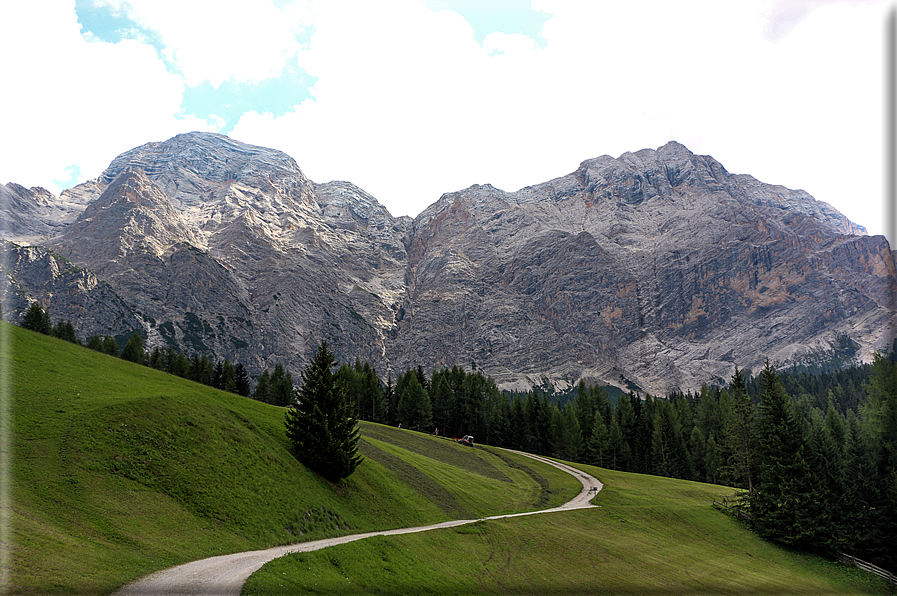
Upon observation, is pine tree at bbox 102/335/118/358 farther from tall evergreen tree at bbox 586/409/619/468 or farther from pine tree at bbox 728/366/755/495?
pine tree at bbox 728/366/755/495

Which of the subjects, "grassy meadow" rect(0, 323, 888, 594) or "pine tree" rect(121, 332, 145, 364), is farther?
"pine tree" rect(121, 332, 145, 364)

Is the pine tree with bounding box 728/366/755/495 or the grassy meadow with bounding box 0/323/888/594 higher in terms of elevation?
the pine tree with bounding box 728/366/755/495

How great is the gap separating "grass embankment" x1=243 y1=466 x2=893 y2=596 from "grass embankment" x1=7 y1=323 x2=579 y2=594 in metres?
6.23

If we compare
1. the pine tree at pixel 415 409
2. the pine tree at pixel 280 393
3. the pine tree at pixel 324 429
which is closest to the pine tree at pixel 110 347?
the pine tree at pixel 280 393

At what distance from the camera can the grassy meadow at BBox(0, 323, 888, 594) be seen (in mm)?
22938

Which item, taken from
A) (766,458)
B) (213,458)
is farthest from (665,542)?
(213,458)

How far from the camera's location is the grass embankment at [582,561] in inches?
980

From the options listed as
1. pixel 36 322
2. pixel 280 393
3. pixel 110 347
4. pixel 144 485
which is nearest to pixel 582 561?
pixel 144 485

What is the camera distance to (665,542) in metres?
50.0

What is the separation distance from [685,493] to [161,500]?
233 ft

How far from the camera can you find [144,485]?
95.7ft

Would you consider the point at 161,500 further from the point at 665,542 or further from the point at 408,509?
the point at 665,542

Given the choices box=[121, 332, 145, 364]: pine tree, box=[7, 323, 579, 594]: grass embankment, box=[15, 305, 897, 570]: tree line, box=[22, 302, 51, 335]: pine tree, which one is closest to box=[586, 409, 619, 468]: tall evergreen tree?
box=[15, 305, 897, 570]: tree line

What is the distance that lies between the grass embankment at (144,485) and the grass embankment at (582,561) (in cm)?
623
